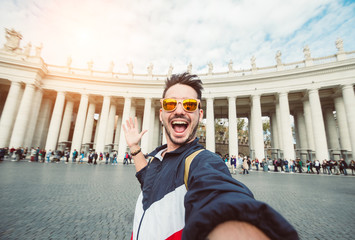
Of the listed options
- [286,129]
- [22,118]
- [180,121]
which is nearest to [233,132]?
[286,129]

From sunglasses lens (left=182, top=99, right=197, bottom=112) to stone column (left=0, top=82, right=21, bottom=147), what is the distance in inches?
1061

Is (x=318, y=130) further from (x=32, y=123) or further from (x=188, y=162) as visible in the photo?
(x=32, y=123)

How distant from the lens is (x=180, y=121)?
146 cm

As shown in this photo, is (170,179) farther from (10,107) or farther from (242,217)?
(10,107)

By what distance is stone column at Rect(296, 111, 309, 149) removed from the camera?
2236cm

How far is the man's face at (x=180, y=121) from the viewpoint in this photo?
4.30 ft

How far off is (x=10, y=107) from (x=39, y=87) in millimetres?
4160

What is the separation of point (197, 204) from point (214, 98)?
23866mm

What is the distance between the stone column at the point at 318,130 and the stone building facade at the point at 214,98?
0.08 metres

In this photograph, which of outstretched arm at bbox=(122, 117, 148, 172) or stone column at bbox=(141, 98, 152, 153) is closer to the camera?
outstretched arm at bbox=(122, 117, 148, 172)

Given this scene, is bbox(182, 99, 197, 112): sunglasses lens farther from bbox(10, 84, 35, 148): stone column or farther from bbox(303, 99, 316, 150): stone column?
bbox(10, 84, 35, 148): stone column

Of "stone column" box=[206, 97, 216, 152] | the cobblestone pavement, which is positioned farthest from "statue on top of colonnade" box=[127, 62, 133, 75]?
the cobblestone pavement

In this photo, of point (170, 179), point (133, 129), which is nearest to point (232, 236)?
point (170, 179)

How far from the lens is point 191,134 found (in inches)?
→ 52.8
